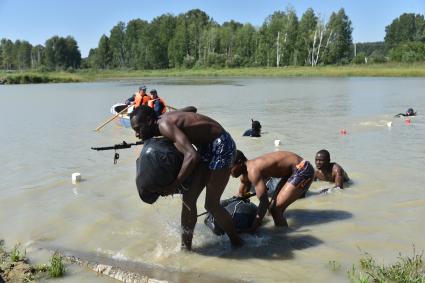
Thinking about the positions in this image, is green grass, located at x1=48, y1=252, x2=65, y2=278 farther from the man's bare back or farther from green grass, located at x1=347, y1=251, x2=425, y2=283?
green grass, located at x1=347, y1=251, x2=425, y2=283

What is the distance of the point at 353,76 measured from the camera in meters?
63.6

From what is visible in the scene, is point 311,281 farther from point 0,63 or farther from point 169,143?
point 0,63

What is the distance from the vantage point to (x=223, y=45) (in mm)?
102562

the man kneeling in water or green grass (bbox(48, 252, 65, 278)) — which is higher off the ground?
the man kneeling in water

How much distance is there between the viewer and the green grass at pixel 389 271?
4882mm

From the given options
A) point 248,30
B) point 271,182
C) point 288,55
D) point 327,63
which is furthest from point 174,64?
point 271,182

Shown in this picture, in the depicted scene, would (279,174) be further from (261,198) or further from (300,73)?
(300,73)

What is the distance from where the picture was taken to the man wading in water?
5.18 m

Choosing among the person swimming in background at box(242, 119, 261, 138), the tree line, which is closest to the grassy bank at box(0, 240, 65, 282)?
the person swimming in background at box(242, 119, 261, 138)

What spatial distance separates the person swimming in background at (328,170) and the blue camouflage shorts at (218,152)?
Answer: 3.74 meters

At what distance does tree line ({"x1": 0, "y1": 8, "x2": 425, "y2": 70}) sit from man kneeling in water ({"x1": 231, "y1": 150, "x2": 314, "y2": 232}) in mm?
69238

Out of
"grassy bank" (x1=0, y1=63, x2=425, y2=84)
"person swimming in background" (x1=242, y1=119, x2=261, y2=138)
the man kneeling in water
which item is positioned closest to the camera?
the man kneeling in water

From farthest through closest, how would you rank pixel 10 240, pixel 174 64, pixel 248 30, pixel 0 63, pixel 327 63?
pixel 0 63, pixel 174 64, pixel 248 30, pixel 327 63, pixel 10 240

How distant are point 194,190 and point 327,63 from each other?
85.6m
